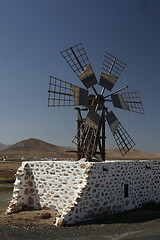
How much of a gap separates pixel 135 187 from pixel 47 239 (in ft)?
21.1

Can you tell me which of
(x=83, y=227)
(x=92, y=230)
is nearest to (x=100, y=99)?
(x=83, y=227)

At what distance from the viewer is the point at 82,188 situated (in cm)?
1095

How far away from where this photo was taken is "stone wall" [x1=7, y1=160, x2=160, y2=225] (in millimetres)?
11094

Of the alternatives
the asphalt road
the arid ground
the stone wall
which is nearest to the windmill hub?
the stone wall

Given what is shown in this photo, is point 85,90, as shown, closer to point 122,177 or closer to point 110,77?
point 110,77

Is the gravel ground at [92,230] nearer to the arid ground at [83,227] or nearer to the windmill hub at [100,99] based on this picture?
the arid ground at [83,227]

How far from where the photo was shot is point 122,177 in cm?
1310

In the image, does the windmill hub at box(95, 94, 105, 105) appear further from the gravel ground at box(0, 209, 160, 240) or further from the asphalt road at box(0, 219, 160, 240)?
the asphalt road at box(0, 219, 160, 240)

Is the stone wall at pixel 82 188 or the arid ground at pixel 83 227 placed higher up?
the stone wall at pixel 82 188

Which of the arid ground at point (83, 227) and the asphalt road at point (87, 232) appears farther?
the arid ground at point (83, 227)

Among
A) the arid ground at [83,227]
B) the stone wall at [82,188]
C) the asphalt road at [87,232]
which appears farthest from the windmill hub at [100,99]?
the asphalt road at [87,232]

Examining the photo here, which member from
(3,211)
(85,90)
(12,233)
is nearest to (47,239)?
(12,233)

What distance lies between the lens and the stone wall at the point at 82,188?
1109 centimetres

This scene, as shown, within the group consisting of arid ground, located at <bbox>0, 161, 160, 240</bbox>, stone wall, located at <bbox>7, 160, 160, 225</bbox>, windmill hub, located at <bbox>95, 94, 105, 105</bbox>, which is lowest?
arid ground, located at <bbox>0, 161, 160, 240</bbox>
